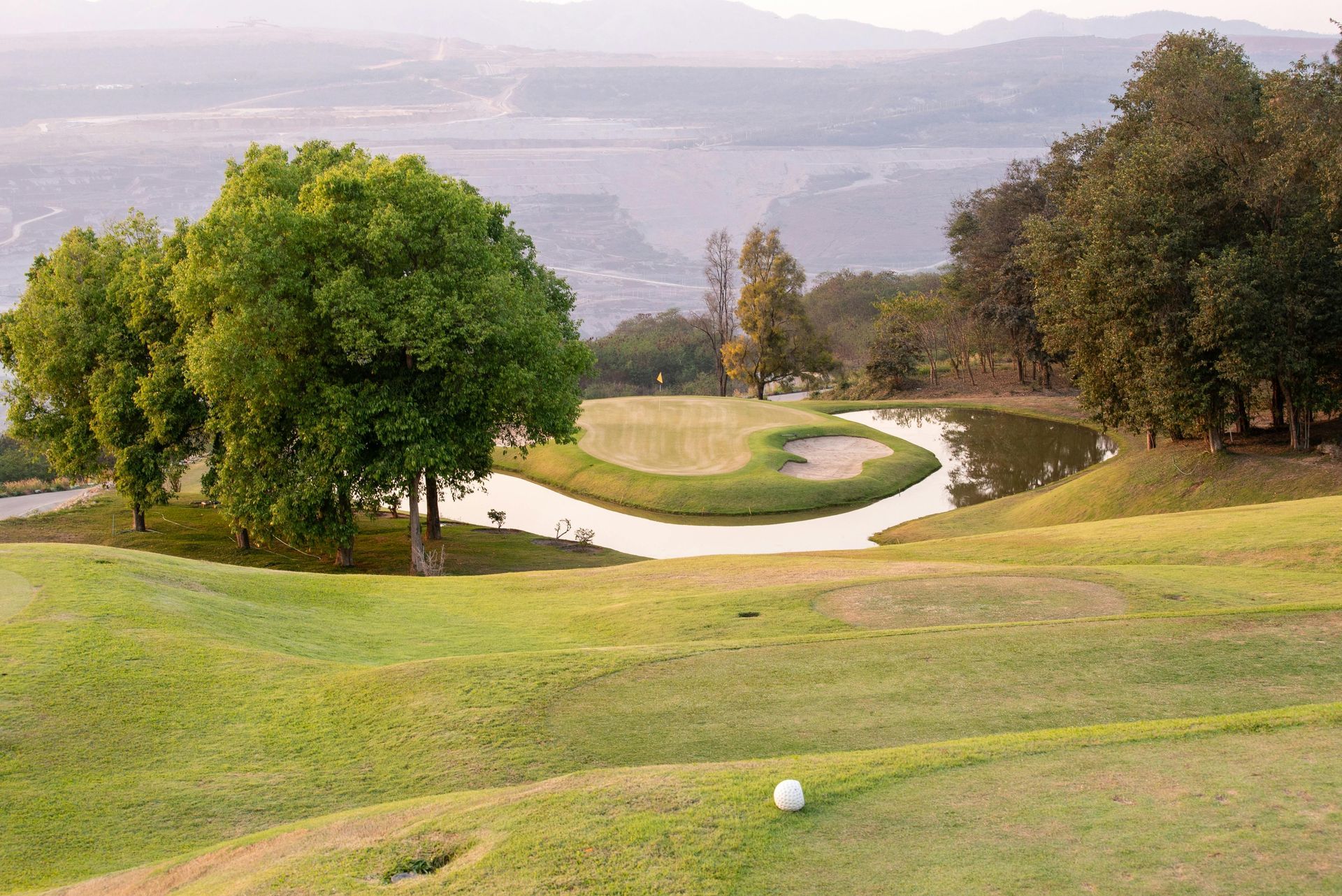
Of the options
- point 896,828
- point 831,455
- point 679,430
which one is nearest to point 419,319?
point 896,828

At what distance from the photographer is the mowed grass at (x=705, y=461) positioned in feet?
150

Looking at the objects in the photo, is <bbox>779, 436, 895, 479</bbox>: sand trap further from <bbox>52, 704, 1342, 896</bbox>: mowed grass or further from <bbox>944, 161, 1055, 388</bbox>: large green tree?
<bbox>52, 704, 1342, 896</bbox>: mowed grass

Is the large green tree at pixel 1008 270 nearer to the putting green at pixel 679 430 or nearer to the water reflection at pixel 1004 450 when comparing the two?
the water reflection at pixel 1004 450

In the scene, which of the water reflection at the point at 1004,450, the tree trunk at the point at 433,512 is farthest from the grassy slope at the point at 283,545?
the water reflection at the point at 1004,450

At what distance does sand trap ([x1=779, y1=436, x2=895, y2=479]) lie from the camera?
4900 centimetres

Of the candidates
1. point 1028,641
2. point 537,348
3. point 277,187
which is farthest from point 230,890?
point 277,187

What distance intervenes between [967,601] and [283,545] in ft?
91.8

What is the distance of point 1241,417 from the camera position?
37219mm

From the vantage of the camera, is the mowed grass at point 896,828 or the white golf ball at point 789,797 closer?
the mowed grass at point 896,828

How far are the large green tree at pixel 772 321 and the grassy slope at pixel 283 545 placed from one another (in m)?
39.6

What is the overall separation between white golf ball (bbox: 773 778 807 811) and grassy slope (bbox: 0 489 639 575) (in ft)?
86.2

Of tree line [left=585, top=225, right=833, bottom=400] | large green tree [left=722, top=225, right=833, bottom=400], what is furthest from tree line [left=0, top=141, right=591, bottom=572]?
large green tree [left=722, top=225, right=833, bottom=400]

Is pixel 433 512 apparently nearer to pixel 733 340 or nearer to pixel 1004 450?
pixel 1004 450

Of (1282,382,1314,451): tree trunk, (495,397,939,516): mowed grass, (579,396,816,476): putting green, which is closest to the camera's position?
(1282,382,1314,451): tree trunk
